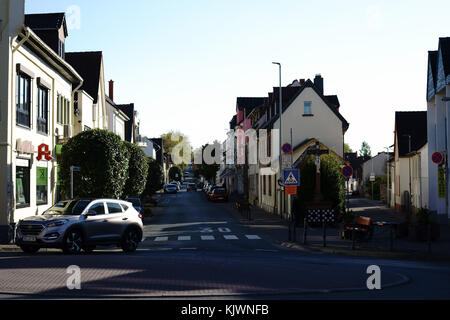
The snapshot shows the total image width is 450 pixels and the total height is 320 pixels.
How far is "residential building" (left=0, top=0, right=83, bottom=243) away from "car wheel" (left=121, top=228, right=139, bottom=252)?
5207mm

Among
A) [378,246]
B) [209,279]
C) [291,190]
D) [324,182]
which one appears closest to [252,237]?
[291,190]

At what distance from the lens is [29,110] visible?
2611cm

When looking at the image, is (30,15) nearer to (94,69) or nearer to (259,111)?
(94,69)

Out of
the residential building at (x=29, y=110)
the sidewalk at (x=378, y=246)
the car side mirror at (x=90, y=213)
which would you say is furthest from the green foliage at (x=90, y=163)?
the car side mirror at (x=90, y=213)

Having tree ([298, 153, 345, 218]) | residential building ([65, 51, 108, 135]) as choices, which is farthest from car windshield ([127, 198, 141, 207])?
tree ([298, 153, 345, 218])

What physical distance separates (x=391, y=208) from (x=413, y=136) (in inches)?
328

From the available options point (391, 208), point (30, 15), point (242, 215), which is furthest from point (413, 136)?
point (30, 15)

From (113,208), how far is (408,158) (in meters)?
40.1

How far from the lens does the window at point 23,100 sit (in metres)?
24.5

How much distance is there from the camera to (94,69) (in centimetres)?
4588

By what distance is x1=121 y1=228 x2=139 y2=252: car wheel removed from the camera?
19895 mm

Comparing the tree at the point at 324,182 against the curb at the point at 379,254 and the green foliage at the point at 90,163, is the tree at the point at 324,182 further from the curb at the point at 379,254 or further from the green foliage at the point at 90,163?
the curb at the point at 379,254
